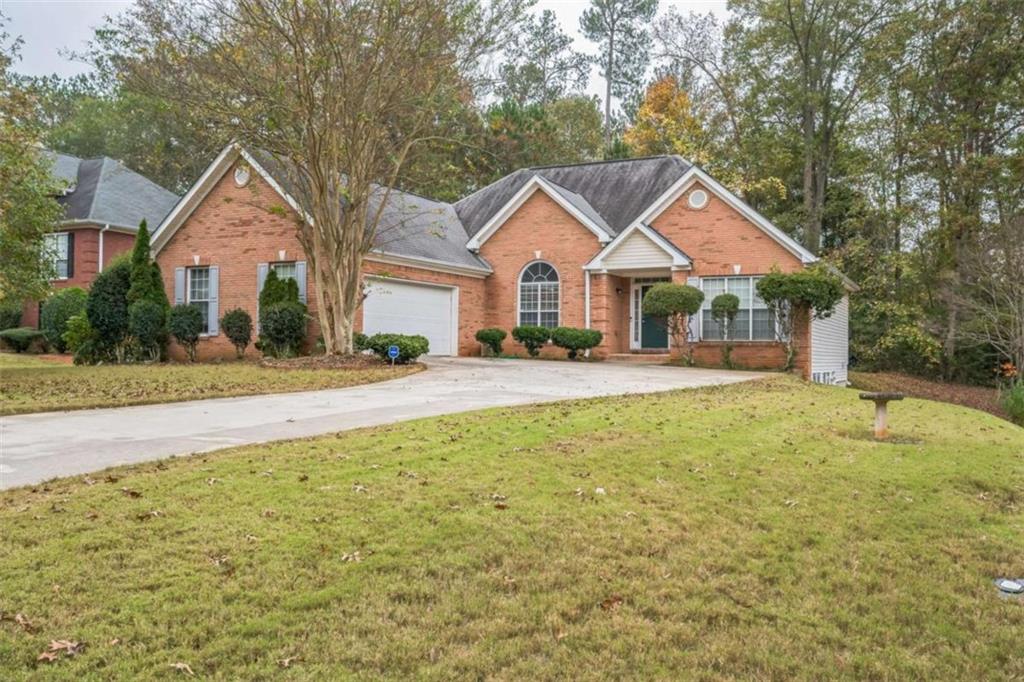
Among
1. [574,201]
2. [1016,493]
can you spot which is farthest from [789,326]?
[1016,493]

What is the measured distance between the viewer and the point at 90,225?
26.8 m

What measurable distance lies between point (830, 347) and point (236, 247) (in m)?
17.4

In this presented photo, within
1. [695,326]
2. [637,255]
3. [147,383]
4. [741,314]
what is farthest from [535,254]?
[147,383]

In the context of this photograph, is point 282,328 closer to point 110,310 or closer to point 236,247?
point 236,247

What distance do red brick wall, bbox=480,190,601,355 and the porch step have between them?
1.45 metres

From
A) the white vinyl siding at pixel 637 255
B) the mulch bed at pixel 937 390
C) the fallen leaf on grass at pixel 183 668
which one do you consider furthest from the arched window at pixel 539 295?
the fallen leaf on grass at pixel 183 668

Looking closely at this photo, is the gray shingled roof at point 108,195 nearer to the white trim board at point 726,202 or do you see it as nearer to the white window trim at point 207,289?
the white window trim at point 207,289

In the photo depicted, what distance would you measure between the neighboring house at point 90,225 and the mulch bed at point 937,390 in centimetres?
2472

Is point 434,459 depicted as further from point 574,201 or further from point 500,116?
point 500,116

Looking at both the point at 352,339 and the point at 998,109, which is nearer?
the point at 352,339

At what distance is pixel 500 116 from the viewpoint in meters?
33.5

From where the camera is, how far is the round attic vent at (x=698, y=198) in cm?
2216

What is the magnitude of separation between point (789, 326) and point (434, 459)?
15.7m

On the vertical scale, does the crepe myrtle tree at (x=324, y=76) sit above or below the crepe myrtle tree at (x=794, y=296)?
above
